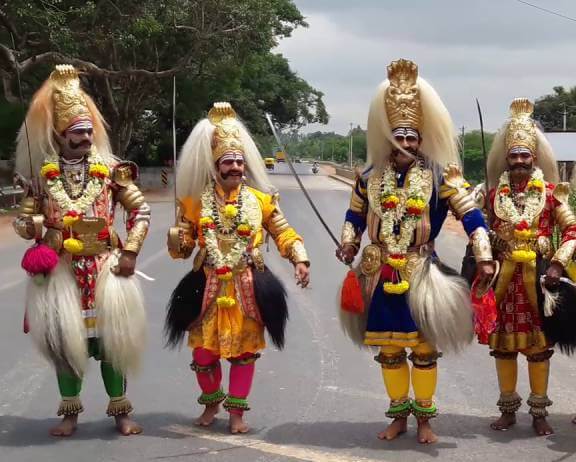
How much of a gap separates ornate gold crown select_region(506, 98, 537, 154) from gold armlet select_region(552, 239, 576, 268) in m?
0.62

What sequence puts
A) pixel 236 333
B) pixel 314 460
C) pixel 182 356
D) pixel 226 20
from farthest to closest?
pixel 226 20
pixel 182 356
pixel 236 333
pixel 314 460

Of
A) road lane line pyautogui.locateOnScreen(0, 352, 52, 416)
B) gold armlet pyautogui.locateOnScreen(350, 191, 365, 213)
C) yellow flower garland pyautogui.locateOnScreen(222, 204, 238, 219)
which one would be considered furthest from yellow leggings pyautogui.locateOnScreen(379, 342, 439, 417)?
road lane line pyautogui.locateOnScreen(0, 352, 52, 416)

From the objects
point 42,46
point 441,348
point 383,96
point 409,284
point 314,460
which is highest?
point 42,46

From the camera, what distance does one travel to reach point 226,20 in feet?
87.5

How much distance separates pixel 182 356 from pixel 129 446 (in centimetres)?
229

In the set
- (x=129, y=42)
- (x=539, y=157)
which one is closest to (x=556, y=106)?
(x=129, y=42)

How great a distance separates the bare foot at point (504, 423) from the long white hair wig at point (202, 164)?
6.45ft

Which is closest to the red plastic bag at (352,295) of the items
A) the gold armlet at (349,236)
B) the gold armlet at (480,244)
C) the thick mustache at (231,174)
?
the gold armlet at (349,236)

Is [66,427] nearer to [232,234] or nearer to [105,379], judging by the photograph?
[105,379]

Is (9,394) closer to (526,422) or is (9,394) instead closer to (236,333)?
(236,333)

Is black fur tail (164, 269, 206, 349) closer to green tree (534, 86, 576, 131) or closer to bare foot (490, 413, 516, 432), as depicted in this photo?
bare foot (490, 413, 516, 432)

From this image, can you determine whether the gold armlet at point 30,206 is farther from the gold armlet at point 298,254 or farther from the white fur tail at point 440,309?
the white fur tail at point 440,309

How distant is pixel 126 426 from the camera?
5.01m

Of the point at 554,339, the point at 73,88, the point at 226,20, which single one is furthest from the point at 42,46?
the point at 554,339
